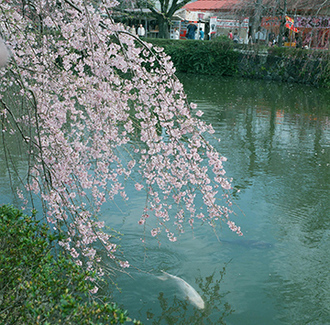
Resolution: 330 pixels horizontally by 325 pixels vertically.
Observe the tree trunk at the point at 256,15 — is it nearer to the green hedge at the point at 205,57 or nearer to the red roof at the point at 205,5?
the green hedge at the point at 205,57

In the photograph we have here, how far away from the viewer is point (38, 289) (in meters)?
2.67

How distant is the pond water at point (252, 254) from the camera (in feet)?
14.9

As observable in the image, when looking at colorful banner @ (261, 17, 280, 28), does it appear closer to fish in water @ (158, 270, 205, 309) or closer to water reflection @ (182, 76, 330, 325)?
water reflection @ (182, 76, 330, 325)

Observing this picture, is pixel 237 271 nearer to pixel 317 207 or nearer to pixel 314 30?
pixel 317 207

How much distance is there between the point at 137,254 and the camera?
5355 millimetres

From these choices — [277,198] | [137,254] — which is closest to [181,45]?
[277,198]

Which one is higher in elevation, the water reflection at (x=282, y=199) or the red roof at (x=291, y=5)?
the red roof at (x=291, y=5)

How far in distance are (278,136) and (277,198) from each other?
442 cm

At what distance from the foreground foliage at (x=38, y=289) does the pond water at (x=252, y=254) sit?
1.64 meters

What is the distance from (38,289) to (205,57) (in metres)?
23.1

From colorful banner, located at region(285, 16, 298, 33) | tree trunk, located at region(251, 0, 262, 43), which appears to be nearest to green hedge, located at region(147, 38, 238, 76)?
tree trunk, located at region(251, 0, 262, 43)

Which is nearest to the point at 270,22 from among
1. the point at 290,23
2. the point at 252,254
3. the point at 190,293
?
→ the point at 290,23

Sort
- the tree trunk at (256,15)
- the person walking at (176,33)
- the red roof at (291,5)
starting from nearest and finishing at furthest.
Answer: the red roof at (291,5) → the tree trunk at (256,15) → the person walking at (176,33)

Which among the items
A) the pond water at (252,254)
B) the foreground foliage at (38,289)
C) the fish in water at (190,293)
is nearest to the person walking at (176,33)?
the pond water at (252,254)
